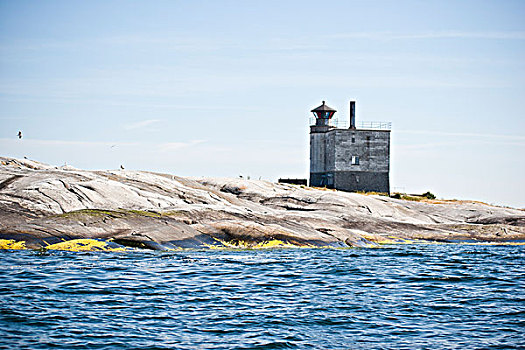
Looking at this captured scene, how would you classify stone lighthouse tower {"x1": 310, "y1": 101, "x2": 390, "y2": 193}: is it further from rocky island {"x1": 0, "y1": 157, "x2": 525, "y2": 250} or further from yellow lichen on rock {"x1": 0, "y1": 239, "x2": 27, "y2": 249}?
yellow lichen on rock {"x1": 0, "y1": 239, "x2": 27, "y2": 249}

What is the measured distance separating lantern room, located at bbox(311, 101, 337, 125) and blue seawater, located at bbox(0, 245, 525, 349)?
135 feet

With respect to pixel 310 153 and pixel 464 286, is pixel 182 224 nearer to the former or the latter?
pixel 464 286

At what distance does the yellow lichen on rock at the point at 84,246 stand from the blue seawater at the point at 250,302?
2.85 ft

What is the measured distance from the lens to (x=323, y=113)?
59.7 metres

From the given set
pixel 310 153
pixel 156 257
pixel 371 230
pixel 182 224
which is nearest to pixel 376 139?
pixel 310 153

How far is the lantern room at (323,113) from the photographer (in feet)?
196

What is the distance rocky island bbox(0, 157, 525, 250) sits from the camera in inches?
776

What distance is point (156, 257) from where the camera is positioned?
18.0 metres

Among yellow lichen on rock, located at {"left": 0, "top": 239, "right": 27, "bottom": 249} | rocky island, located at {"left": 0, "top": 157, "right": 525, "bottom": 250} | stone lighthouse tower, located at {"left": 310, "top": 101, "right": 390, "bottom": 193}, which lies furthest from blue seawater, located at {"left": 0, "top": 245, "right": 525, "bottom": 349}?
stone lighthouse tower, located at {"left": 310, "top": 101, "right": 390, "bottom": 193}

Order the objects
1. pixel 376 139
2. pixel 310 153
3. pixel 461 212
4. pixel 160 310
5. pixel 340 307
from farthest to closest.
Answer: pixel 310 153 → pixel 376 139 → pixel 461 212 → pixel 340 307 → pixel 160 310

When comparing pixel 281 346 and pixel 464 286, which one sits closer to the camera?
pixel 281 346

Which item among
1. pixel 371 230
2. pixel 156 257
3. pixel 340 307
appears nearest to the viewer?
pixel 340 307

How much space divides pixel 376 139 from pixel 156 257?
4209cm

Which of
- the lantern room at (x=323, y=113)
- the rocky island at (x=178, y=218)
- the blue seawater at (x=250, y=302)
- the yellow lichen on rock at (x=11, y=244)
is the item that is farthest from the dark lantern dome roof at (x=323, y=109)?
the yellow lichen on rock at (x=11, y=244)
